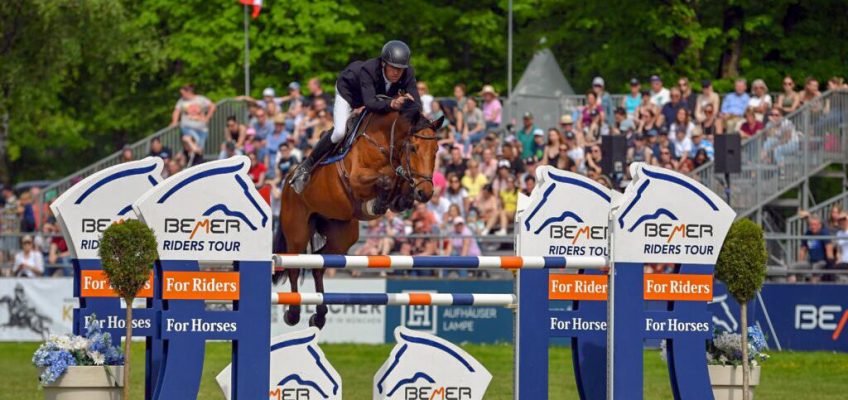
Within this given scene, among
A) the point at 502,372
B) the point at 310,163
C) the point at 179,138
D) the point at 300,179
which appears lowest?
the point at 502,372

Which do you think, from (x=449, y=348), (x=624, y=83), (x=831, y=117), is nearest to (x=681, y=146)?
(x=831, y=117)

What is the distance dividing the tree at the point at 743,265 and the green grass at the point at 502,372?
4107 mm

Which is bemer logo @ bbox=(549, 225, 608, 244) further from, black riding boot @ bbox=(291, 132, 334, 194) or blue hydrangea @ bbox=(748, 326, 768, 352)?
black riding boot @ bbox=(291, 132, 334, 194)

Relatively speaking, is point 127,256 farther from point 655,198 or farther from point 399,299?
point 655,198

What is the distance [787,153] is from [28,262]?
36.9 ft

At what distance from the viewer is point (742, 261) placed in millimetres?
10086

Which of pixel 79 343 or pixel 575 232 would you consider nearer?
pixel 79 343

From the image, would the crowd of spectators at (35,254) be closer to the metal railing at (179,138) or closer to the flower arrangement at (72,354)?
the metal railing at (179,138)

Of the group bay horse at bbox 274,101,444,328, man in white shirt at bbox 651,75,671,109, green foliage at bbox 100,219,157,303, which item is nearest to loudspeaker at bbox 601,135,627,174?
man in white shirt at bbox 651,75,671,109

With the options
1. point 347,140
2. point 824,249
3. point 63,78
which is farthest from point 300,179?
point 63,78

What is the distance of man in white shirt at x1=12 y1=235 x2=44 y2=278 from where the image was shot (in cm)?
2244

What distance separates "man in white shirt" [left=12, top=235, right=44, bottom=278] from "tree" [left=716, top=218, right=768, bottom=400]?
14.5 metres

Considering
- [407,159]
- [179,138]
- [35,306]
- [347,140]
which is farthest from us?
[179,138]

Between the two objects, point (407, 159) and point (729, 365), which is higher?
point (407, 159)
